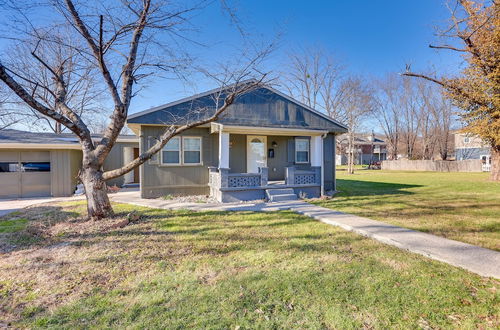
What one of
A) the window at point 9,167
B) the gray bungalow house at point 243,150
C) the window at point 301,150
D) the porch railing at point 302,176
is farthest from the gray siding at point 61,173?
the window at point 301,150

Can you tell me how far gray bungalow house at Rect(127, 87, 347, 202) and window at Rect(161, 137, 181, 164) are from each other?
37 mm

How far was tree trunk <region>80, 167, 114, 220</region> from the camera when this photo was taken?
563 cm

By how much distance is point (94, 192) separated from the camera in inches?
223

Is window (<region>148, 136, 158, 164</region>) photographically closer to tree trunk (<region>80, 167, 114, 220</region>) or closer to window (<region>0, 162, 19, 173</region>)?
tree trunk (<region>80, 167, 114, 220</region>)

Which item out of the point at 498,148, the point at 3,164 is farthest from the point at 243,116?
the point at 498,148

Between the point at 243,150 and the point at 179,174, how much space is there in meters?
2.95

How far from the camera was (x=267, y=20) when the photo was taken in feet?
20.5

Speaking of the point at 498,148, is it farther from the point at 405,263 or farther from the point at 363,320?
the point at 363,320

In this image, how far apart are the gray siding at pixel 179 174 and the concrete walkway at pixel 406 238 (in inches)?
60.8

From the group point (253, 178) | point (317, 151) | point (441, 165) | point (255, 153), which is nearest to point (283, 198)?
point (253, 178)

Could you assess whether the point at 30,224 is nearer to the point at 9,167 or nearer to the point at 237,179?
the point at 237,179

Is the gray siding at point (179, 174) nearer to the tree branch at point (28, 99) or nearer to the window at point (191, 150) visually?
the window at point (191, 150)

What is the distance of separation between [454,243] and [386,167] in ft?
106

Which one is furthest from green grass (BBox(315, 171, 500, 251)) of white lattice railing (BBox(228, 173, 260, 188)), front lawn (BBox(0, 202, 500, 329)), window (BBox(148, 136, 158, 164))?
window (BBox(148, 136, 158, 164))
